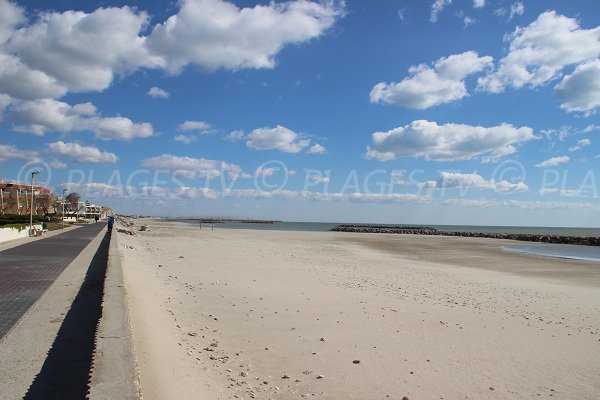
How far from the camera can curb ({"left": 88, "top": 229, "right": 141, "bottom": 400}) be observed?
11.7 ft

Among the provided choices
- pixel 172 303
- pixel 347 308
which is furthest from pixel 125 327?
pixel 347 308

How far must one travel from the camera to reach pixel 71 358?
5.13 metres

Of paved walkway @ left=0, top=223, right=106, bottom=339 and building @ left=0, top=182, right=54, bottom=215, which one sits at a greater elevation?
building @ left=0, top=182, right=54, bottom=215

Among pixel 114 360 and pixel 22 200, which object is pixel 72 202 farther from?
pixel 114 360

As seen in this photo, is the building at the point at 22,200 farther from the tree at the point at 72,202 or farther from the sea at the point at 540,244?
the sea at the point at 540,244

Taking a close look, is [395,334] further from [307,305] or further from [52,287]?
[52,287]

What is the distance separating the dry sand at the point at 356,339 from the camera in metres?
5.15

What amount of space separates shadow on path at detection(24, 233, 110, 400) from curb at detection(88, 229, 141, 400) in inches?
12.9

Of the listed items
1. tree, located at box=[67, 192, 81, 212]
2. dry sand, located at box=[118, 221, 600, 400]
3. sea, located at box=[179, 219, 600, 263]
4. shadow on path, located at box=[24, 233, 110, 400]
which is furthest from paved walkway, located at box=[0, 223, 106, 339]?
tree, located at box=[67, 192, 81, 212]

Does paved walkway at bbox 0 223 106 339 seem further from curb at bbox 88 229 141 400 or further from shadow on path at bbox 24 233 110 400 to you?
curb at bbox 88 229 141 400

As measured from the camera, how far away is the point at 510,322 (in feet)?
28.3

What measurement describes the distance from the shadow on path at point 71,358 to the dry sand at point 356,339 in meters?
0.63

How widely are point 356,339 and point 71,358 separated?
4.13 meters

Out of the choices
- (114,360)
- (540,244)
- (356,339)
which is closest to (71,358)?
(114,360)
